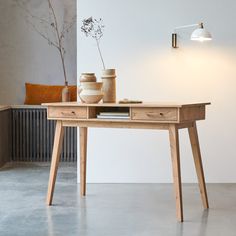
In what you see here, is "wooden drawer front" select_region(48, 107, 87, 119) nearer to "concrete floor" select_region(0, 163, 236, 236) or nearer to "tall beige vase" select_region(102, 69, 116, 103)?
"tall beige vase" select_region(102, 69, 116, 103)

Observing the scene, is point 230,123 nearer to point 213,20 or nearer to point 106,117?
point 213,20

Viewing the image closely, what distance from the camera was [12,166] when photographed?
21.6 feet

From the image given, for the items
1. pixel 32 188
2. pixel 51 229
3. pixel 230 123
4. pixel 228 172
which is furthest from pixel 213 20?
pixel 51 229

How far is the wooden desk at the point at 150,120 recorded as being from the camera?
13.2 ft

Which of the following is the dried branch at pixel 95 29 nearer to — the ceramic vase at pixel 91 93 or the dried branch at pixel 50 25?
the ceramic vase at pixel 91 93

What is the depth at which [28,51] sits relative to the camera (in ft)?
24.7

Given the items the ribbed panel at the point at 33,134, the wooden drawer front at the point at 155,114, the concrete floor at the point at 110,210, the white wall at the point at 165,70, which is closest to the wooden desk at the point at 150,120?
the wooden drawer front at the point at 155,114

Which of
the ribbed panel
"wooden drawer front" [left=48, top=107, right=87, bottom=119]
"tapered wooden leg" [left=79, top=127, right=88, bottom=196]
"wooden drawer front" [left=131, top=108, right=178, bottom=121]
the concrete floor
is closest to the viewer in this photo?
the concrete floor

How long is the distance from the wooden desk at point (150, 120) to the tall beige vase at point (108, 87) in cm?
9

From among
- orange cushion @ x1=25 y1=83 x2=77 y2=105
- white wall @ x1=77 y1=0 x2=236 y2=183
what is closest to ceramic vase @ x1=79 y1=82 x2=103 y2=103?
white wall @ x1=77 y1=0 x2=236 y2=183

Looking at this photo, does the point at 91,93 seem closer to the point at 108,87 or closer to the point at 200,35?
the point at 108,87

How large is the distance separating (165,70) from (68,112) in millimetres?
→ 1394

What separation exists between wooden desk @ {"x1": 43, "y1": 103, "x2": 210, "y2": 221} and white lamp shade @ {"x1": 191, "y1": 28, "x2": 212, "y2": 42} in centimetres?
84

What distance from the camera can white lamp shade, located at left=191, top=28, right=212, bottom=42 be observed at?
4980 millimetres
